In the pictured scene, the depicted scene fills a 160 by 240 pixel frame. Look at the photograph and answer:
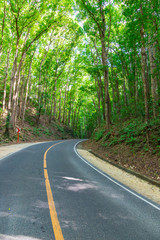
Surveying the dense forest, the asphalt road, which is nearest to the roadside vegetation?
the dense forest

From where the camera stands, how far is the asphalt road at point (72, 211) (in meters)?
2.80

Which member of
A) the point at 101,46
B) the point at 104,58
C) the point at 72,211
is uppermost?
the point at 101,46

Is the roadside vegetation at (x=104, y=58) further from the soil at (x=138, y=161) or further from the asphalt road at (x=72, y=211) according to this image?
the asphalt road at (x=72, y=211)

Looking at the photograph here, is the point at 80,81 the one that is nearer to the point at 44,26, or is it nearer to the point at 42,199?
the point at 44,26

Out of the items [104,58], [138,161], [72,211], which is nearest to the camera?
[72,211]

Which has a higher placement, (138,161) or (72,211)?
(138,161)

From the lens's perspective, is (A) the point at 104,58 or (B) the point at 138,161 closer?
(B) the point at 138,161

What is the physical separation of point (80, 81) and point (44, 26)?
19.3 m

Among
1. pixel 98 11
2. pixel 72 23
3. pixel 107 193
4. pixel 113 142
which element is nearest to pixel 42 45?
pixel 72 23

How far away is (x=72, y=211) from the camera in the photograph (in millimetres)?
3535

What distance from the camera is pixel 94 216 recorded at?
339cm

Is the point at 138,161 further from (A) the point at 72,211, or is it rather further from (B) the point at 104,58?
(B) the point at 104,58

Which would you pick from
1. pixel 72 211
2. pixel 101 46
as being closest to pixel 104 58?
pixel 101 46

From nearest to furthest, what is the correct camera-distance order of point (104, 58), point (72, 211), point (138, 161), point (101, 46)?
point (72, 211)
point (138, 161)
point (104, 58)
point (101, 46)
